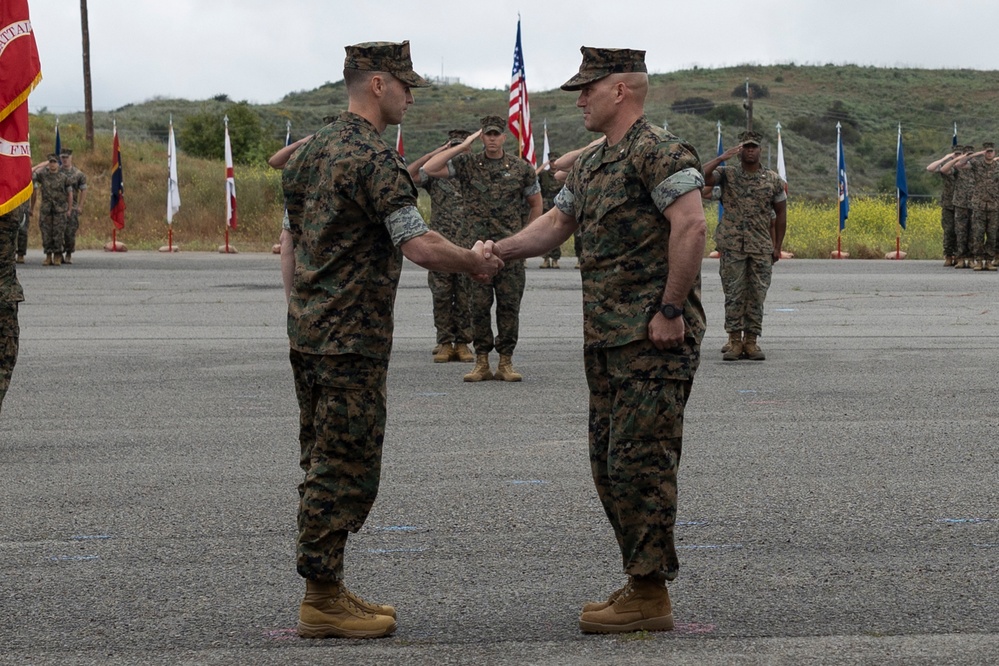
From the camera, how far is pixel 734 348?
13.7 meters

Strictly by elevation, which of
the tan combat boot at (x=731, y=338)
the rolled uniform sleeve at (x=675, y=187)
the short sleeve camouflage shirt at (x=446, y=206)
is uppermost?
→ the short sleeve camouflage shirt at (x=446, y=206)

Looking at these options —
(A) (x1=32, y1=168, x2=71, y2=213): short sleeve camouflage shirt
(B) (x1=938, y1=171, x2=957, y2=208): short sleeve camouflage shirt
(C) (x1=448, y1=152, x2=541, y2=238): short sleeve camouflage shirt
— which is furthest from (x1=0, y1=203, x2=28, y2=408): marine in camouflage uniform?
(B) (x1=938, y1=171, x2=957, y2=208): short sleeve camouflage shirt

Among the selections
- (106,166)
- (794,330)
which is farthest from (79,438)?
(106,166)

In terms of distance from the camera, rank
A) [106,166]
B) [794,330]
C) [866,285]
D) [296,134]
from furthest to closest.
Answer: [296,134]
[106,166]
[866,285]
[794,330]

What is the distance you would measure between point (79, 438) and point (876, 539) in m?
5.33

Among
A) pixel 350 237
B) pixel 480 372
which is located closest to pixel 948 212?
pixel 480 372

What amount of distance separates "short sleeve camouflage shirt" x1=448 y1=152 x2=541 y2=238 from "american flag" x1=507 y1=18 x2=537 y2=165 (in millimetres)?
9195

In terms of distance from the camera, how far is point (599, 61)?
5531 millimetres

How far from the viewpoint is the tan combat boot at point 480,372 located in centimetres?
1215

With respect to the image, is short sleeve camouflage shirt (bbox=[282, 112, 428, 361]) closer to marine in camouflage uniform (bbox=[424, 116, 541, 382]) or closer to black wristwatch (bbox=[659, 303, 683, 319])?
black wristwatch (bbox=[659, 303, 683, 319])

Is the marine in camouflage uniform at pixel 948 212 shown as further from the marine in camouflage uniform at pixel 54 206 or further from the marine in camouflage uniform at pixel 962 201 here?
the marine in camouflage uniform at pixel 54 206

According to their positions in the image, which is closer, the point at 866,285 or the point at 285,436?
the point at 285,436

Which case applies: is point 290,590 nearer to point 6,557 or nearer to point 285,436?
point 6,557

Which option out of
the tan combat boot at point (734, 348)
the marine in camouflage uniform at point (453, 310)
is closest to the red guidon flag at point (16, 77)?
the marine in camouflage uniform at point (453, 310)
